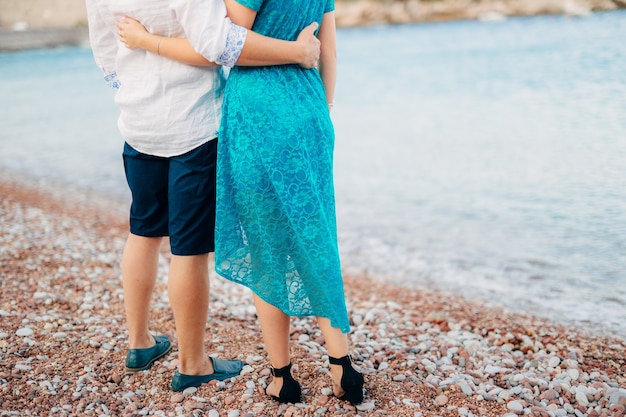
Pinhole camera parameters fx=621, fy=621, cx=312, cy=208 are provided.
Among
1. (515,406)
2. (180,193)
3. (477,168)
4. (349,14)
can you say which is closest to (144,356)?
(180,193)

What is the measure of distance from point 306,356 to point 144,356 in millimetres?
761

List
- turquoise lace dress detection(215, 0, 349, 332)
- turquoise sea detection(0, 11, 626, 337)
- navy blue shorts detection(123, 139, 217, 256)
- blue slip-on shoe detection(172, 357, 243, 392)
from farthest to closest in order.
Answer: turquoise sea detection(0, 11, 626, 337)
blue slip-on shoe detection(172, 357, 243, 392)
navy blue shorts detection(123, 139, 217, 256)
turquoise lace dress detection(215, 0, 349, 332)

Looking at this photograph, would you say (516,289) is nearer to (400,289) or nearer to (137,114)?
(400,289)

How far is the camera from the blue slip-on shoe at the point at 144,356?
2811 millimetres

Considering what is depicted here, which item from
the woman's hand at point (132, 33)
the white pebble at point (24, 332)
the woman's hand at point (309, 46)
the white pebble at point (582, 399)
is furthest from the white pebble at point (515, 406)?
the white pebble at point (24, 332)

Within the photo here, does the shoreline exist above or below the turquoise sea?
above

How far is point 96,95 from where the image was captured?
21.0 m

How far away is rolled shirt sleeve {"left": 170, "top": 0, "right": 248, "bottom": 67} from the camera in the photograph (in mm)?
2076

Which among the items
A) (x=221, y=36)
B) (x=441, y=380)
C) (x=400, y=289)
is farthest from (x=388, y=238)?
(x=221, y=36)

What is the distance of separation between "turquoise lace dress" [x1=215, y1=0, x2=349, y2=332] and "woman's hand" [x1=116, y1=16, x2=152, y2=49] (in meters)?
0.34

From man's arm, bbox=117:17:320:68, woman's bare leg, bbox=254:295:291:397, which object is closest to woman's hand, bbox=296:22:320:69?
man's arm, bbox=117:17:320:68

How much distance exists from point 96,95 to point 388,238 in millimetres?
17258

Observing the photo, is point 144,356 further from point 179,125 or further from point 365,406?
point 179,125

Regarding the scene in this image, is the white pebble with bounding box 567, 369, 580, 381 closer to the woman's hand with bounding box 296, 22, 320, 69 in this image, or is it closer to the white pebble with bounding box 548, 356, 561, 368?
the white pebble with bounding box 548, 356, 561, 368
